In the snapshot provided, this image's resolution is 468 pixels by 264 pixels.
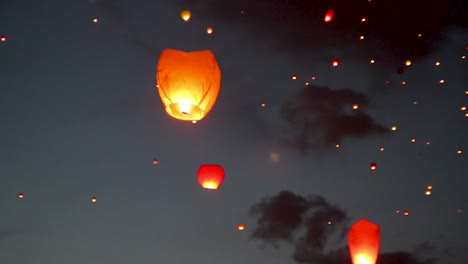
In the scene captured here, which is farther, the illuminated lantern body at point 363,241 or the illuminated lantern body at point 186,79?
the illuminated lantern body at point 363,241

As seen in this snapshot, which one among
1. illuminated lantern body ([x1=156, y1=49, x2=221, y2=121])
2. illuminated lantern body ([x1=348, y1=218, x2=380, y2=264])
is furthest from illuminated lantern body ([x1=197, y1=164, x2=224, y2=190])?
illuminated lantern body ([x1=156, y1=49, x2=221, y2=121])

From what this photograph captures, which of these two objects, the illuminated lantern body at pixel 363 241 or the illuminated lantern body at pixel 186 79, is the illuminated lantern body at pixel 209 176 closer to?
the illuminated lantern body at pixel 363 241

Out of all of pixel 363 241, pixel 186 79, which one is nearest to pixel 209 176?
pixel 363 241

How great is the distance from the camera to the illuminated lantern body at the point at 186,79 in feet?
9.99

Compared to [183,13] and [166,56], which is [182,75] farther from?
[183,13]

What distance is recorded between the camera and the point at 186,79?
10.1 ft

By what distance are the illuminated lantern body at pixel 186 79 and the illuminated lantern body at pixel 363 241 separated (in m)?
2.16

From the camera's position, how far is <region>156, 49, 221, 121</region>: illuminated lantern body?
3045 millimetres

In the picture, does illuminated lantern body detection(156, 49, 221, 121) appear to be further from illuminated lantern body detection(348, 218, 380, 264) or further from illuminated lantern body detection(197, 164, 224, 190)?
illuminated lantern body detection(348, 218, 380, 264)

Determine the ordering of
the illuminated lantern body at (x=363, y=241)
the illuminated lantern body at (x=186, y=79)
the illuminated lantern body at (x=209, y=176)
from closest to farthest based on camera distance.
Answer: the illuminated lantern body at (x=186, y=79), the illuminated lantern body at (x=363, y=241), the illuminated lantern body at (x=209, y=176)

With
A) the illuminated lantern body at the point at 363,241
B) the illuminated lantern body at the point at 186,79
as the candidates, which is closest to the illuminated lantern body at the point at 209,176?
the illuminated lantern body at the point at 363,241

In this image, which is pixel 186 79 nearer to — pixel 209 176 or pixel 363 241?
pixel 209 176

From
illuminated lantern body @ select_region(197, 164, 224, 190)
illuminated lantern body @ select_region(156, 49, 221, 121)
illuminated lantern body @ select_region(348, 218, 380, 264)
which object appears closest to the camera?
illuminated lantern body @ select_region(156, 49, 221, 121)

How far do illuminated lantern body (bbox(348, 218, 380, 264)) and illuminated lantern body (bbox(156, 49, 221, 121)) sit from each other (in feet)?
7.10
